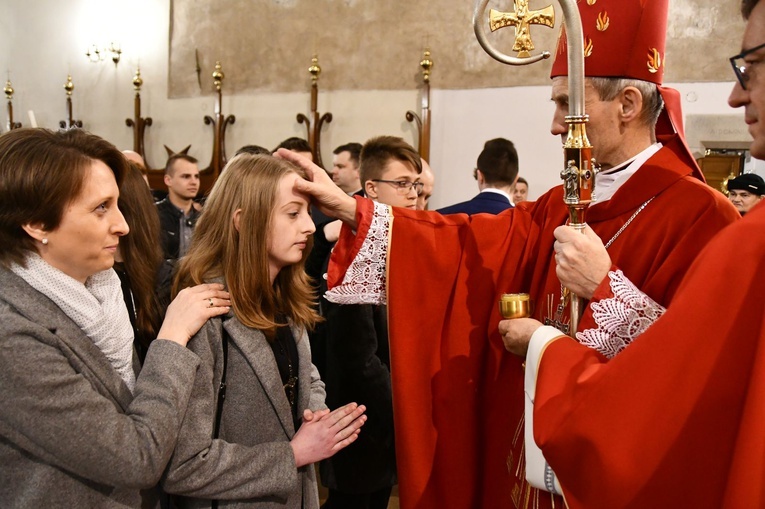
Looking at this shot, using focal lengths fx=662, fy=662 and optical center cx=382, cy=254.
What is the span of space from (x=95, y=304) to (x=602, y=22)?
4.99 ft

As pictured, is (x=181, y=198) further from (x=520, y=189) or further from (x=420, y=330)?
(x=420, y=330)

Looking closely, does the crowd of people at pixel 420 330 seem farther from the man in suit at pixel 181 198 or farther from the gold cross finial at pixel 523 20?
the man in suit at pixel 181 198

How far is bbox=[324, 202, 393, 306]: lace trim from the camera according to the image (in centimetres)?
197

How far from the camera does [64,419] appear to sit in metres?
1.28

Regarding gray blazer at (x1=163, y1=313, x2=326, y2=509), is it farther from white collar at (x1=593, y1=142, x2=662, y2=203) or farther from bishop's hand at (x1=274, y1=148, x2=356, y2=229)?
white collar at (x1=593, y1=142, x2=662, y2=203)

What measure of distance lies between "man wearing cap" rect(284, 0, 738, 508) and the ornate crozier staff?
0.29m

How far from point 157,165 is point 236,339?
698 centimetres

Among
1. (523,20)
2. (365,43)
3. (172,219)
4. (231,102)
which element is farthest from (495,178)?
(231,102)

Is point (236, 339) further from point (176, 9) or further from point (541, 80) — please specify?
point (176, 9)

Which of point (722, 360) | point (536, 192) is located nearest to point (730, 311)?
point (722, 360)

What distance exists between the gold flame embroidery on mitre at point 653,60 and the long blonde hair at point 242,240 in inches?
40.8

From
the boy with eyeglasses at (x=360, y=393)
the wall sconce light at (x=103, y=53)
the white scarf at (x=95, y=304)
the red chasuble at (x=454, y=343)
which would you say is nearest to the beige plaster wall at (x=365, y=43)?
the wall sconce light at (x=103, y=53)

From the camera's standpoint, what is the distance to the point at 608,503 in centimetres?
115

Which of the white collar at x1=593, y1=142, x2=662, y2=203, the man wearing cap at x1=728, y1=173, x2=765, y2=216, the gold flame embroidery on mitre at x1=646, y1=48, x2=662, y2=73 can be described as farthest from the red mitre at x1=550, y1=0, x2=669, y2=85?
the man wearing cap at x1=728, y1=173, x2=765, y2=216
